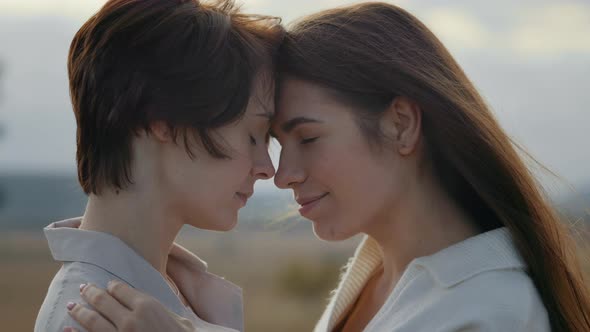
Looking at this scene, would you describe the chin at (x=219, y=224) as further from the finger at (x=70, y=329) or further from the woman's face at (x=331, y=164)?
the finger at (x=70, y=329)

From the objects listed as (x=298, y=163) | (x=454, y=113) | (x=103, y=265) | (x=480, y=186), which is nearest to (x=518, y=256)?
(x=480, y=186)

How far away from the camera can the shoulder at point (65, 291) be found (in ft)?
8.16

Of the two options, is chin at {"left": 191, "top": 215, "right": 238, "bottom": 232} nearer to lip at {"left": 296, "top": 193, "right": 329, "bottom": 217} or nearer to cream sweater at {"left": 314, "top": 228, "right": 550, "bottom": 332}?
lip at {"left": 296, "top": 193, "right": 329, "bottom": 217}

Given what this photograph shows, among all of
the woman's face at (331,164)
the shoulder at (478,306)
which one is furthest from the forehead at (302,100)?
the shoulder at (478,306)

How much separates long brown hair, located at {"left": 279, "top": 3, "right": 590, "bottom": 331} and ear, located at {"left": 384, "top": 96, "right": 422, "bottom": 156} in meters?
0.03

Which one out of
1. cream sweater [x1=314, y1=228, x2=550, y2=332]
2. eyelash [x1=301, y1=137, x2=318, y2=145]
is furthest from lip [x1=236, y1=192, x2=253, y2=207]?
cream sweater [x1=314, y1=228, x2=550, y2=332]

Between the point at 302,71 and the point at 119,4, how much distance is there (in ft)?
2.27

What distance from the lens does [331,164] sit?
310cm

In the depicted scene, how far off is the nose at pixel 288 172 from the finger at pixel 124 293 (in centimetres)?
82

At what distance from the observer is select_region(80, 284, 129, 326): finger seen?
7.97 ft

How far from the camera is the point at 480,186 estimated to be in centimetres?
306

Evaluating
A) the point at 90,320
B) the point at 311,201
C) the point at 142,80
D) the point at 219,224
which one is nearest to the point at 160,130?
the point at 142,80

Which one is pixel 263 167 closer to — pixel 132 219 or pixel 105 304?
pixel 132 219

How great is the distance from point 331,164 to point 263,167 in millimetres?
271
